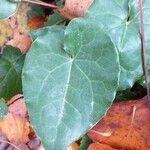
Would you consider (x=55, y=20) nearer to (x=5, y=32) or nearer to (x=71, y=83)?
(x=5, y=32)

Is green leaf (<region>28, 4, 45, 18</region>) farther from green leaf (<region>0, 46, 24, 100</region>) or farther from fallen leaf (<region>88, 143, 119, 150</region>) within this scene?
fallen leaf (<region>88, 143, 119, 150</region>)

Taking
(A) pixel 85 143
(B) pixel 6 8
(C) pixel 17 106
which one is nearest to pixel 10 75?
(C) pixel 17 106

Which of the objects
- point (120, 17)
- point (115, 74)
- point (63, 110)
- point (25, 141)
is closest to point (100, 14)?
point (120, 17)

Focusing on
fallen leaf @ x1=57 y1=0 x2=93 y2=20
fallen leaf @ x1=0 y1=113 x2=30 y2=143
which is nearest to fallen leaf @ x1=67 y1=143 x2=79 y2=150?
fallen leaf @ x1=0 y1=113 x2=30 y2=143

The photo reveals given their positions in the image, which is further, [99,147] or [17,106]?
[17,106]

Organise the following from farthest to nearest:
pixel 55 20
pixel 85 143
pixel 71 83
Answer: pixel 55 20
pixel 85 143
pixel 71 83

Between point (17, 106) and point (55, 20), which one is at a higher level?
point (55, 20)

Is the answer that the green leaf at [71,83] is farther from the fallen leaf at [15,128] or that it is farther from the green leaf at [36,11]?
the green leaf at [36,11]
